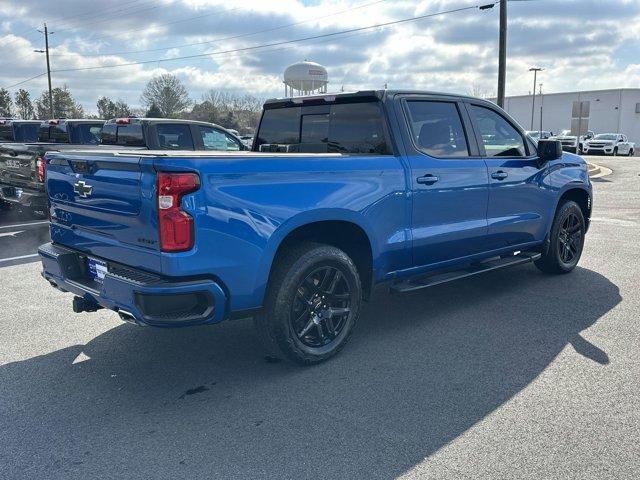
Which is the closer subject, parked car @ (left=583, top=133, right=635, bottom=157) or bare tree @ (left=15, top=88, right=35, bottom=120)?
parked car @ (left=583, top=133, right=635, bottom=157)

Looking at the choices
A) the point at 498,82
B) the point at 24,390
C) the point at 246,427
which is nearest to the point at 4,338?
the point at 24,390

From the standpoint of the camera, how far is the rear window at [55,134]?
11219mm

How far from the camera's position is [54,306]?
5547 mm

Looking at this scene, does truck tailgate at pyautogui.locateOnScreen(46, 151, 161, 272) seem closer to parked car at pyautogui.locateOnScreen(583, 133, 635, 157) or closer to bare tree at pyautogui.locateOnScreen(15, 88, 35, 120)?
→ parked car at pyautogui.locateOnScreen(583, 133, 635, 157)

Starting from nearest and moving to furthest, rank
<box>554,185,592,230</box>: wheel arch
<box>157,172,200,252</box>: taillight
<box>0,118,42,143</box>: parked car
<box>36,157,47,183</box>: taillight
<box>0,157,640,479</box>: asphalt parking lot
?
<box>0,157,640,479</box>: asphalt parking lot → <box>157,172,200,252</box>: taillight → <box>554,185,592,230</box>: wheel arch → <box>36,157,47,183</box>: taillight → <box>0,118,42,143</box>: parked car

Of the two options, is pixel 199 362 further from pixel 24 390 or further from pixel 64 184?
pixel 64 184

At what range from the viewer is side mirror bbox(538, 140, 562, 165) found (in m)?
5.81

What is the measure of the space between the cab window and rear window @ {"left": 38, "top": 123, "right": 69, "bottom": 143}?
8.64 meters

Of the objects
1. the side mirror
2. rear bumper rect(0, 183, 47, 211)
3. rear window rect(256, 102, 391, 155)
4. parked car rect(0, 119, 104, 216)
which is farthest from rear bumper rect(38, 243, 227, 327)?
rear bumper rect(0, 183, 47, 211)

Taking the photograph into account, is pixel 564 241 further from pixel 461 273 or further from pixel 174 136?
pixel 174 136

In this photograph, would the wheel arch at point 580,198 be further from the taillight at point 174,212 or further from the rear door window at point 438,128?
the taillight at point 174,212

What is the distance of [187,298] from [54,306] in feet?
9.30

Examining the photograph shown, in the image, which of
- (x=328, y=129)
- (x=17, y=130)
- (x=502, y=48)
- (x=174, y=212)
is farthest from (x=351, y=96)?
(x=502, y=48)

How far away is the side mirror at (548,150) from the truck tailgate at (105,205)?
414cm
